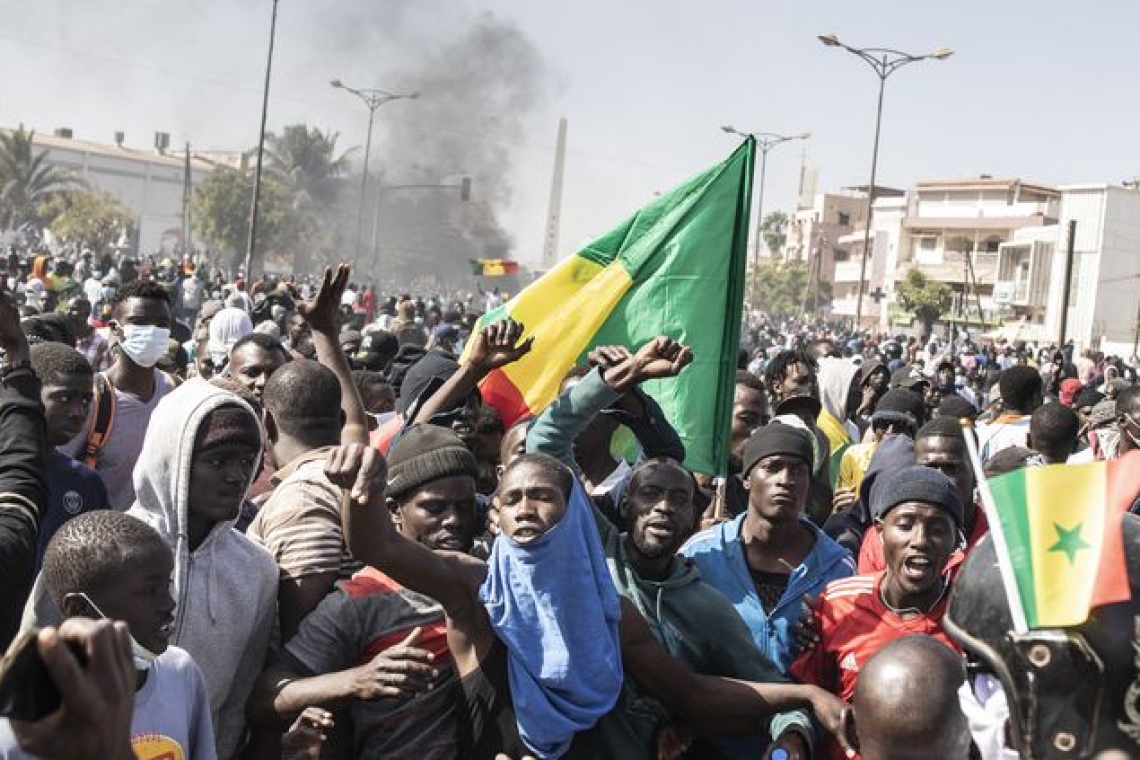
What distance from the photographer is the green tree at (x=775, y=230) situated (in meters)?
97.0

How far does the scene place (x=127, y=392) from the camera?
6094mm

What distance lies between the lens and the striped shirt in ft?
12.1

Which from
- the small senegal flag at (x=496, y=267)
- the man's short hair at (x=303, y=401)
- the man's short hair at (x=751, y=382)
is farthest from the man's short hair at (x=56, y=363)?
the small senegal flag at (x=496, y=267)

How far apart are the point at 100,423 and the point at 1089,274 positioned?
6244 centimetres

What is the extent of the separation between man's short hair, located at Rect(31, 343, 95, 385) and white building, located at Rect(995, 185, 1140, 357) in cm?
6046

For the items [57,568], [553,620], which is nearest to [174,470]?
[57,568]

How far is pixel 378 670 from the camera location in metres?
3.19

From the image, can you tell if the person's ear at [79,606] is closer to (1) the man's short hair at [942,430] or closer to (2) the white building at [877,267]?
(1) the man's short hair at [942,430]

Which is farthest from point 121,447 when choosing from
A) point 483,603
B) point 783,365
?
point 783,365

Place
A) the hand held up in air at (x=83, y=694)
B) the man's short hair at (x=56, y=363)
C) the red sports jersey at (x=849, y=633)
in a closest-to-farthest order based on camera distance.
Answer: the hand held up in air at (x=83, y=694) < the red sports jersey at (x=849, y=633) < the man's short hair at (x=56, y=363)

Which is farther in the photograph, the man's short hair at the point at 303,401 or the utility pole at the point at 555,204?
the utility pole at the point at 555,204

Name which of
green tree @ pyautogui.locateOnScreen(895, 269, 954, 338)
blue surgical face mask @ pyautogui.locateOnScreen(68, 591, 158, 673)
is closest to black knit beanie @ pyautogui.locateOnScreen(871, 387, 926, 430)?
blue surgical face mask @ pyautogui.locateOnScreen(68, 591, 158, 673)

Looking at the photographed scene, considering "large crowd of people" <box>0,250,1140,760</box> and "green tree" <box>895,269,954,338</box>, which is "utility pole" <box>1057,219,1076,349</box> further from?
"large crowd of people" <box>0,250,1140,760</box>

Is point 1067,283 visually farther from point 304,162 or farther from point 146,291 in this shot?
point 304,162
